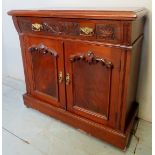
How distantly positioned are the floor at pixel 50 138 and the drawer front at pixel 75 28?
710 mm

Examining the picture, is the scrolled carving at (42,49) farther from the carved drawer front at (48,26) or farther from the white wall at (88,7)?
the white wall at (88,7)

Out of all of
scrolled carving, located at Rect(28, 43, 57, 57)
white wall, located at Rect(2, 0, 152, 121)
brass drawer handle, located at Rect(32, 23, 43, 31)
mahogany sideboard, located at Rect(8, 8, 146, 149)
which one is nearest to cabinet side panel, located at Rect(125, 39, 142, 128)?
mahogany sideboard, located at Rect(8, 8, 146, 149)

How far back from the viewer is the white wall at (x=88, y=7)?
133 centimetres

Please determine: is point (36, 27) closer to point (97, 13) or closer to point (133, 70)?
point (97, 13)

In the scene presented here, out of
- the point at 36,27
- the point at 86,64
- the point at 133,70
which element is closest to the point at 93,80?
the point at 86,64

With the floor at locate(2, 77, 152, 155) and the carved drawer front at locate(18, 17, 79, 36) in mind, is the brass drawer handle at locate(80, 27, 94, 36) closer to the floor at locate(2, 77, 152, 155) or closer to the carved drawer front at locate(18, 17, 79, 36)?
the carved drawer front at locate(18, 17, 79, 36)

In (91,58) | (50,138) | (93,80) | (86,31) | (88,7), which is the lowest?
(50,138)

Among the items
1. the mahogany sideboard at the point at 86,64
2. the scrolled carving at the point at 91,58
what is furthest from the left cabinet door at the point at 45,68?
the scrolled carving at the point at 91,58

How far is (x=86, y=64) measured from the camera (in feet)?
4.02

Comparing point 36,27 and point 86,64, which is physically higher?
point 36,27

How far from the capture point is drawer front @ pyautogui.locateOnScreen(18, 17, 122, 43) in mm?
1028

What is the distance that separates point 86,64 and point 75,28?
0.23m

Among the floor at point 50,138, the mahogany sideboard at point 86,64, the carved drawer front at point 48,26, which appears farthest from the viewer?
the floor at point 50,138

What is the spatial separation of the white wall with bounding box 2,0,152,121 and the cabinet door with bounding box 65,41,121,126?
384 millimetres
